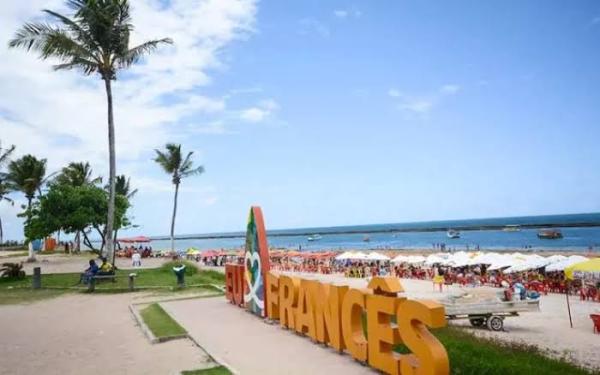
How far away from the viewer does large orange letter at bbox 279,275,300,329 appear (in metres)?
11.9

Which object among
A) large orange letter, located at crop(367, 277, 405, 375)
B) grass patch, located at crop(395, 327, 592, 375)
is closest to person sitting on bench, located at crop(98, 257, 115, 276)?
grass patch, located at crop(395, 327, 592, 375)

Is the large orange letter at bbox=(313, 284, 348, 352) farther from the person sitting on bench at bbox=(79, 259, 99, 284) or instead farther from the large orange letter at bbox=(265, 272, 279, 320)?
the person sitting on bench at bbox=(79, 259, 99, 284)

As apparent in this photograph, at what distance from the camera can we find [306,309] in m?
11.3

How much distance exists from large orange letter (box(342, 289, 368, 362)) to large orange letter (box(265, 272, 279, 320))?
370cm

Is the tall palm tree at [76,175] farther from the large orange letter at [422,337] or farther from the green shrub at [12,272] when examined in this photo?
the large orange letter at [422,337]

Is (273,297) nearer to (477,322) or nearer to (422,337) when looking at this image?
(422,337)

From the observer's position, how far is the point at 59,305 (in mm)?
17109

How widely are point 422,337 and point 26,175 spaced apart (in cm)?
4443

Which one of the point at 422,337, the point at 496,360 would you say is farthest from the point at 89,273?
the point at 496,360

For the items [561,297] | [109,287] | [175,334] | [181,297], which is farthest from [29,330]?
[561,297]

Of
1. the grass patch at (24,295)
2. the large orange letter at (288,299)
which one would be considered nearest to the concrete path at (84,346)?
the grass patch at (24,295)

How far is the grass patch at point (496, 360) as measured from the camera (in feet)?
24.2

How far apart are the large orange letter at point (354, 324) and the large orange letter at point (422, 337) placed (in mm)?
1232

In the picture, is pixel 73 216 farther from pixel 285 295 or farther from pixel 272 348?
pixel 272 348
